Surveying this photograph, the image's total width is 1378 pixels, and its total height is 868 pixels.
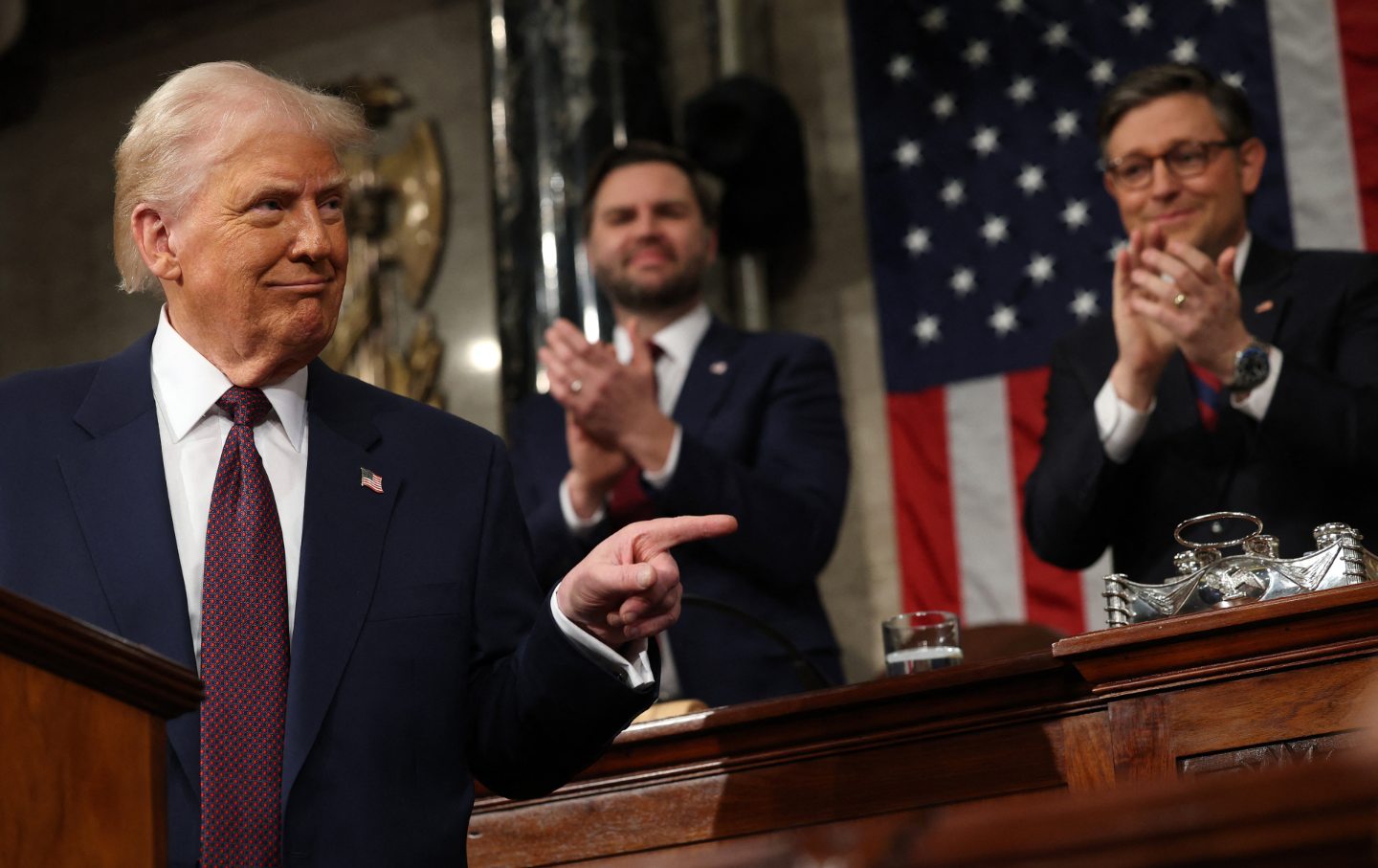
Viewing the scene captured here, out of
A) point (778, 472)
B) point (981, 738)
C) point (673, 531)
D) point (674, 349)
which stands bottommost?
point (981, 738)

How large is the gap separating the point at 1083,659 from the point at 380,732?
0.90 metres

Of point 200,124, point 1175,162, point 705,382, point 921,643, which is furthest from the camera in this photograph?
point 705,382

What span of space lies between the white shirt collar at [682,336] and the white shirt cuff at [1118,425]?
125cm

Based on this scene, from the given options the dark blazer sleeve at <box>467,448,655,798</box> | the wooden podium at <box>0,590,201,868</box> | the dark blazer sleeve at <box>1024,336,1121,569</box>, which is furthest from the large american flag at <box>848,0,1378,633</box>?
the wooden podium at <box>0,590,201,868</box>

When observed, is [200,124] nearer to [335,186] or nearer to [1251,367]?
[335,186]

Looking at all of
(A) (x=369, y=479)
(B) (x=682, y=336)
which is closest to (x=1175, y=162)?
(B) (x=682, y=336)

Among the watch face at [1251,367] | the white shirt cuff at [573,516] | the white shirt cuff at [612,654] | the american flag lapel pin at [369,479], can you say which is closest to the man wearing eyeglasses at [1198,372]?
the watch face at [1251,367]

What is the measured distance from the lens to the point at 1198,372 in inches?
138

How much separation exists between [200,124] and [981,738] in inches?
53.4

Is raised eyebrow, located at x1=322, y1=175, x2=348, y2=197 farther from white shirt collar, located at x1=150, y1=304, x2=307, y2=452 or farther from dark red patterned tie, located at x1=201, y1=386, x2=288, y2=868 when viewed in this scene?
dark red patterned tie, located at x1=201, y1=386, x2=288, y2=868

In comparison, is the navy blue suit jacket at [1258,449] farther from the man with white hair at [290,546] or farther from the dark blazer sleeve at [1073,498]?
the man with white hair at [290,546]

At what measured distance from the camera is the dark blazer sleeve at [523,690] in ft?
6.97

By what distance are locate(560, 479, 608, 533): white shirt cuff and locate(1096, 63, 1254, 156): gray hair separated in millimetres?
1314

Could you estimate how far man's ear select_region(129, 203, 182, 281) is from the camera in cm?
242
